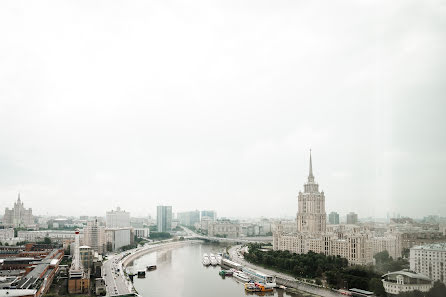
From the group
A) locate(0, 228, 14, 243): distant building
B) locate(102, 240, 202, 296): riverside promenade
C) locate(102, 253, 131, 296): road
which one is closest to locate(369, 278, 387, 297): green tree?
locate(102, 240, 202, 296): riverside promenade

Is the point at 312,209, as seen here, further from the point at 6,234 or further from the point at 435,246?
the point at 6,234

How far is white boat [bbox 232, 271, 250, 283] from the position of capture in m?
8.37

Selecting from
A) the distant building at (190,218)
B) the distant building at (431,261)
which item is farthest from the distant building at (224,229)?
the distant building at (431,261)

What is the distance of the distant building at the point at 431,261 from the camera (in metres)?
2.01

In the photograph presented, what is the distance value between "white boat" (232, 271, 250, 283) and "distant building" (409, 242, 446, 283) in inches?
233

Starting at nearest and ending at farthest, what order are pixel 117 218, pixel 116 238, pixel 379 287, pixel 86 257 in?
pixel 379 287 → pixel 86 257 → pixel 116 238 → pixel 117 218

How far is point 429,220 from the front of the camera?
214cm

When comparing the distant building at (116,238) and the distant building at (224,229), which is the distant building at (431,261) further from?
the distant building at (224,229)

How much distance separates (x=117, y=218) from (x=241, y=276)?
16551 millimetres

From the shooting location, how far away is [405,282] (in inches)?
85.4

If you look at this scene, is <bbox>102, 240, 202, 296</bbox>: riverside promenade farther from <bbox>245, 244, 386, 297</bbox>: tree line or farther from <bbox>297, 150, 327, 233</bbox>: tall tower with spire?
<bbox>297, 150, 327, 233</bbox>: tall tower with spire

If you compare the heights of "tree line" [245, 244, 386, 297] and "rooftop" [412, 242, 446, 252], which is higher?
"rooftop" [412, 242, 446, 252]

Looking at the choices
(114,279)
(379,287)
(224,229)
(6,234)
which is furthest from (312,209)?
(6,234)

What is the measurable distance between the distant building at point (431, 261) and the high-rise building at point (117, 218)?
2222cm
